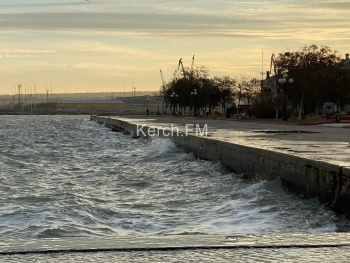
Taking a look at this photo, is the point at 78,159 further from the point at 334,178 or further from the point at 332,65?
the point at 332,65

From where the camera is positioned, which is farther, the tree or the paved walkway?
the tree

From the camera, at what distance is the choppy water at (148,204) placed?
36.9 feet

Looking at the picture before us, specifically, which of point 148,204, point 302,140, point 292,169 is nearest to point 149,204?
point 148,204

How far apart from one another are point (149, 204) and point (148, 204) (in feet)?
0.07

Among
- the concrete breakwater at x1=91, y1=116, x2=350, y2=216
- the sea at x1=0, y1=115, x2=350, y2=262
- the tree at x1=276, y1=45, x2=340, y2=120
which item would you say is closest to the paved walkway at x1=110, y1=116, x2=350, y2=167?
the concrete breakwater at x1=91, y1=116, x2=350, y2=216

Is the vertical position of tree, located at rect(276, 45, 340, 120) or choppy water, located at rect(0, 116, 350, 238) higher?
tree, located at rect(276, 45, 340, 120)

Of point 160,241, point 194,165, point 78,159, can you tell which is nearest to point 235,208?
point 160,241

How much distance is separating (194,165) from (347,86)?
2356 inches

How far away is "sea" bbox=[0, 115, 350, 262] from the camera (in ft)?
36.6

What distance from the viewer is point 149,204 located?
47.7ft

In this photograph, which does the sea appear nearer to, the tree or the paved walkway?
the paved walkway

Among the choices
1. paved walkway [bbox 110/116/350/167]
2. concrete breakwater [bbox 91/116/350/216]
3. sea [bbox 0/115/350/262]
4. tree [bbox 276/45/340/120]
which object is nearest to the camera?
sea [bbox 0/115/350/262]

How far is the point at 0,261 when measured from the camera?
6238 millimetres

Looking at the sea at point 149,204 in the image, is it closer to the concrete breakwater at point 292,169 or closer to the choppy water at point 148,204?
the choppy water at point 148,204
